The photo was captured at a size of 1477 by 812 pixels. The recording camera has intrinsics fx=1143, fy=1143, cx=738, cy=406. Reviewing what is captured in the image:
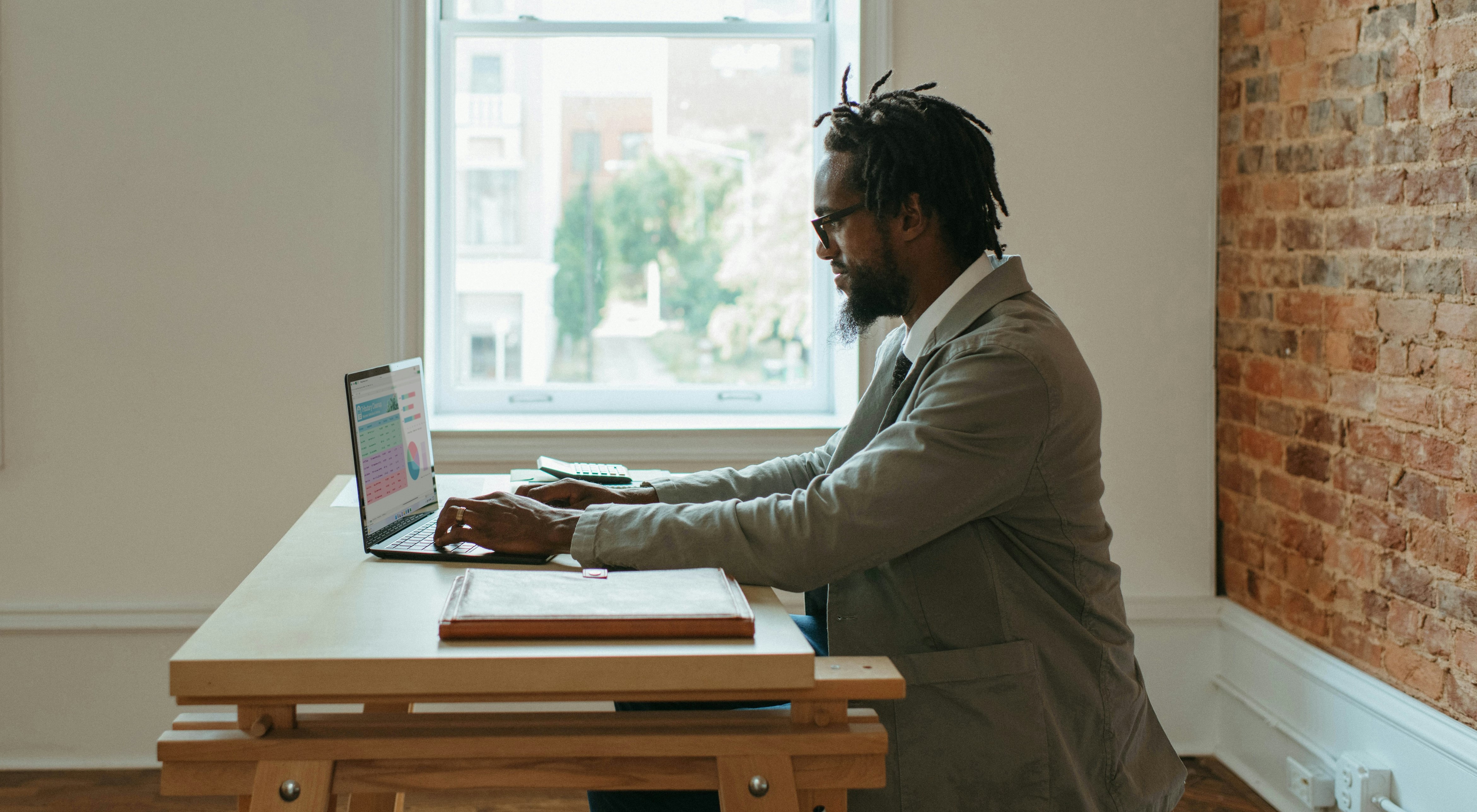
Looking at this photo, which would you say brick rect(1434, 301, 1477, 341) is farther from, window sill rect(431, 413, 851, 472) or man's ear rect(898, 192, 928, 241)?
window sill rect(431, 413, 851, 472)

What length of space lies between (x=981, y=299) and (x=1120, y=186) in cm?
140

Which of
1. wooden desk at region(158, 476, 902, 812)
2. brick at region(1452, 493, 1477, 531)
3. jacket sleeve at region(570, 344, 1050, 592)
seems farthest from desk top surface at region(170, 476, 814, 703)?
brick at region(1452, 493, 1477, 531)

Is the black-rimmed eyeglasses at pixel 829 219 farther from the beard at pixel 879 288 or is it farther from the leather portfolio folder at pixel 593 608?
the leather portfolio folder at pixel 593 608

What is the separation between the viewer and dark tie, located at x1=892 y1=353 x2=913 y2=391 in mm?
1718

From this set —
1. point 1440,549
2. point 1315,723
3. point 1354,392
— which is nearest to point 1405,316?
point 1354,392

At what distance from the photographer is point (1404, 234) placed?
6.77 ft

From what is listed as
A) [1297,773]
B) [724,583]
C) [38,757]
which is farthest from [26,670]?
[1297,773]

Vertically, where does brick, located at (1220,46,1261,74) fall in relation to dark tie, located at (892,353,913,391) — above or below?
above

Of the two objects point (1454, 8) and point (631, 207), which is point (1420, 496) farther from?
point (631, 207)

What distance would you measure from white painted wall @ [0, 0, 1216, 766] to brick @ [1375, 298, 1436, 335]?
651mm

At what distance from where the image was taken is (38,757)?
8.82 feet

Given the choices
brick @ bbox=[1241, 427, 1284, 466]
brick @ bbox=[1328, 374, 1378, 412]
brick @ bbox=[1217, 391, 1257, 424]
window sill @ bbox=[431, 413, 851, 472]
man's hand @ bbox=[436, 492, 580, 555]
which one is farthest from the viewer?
window sill @ bbox=[431, 413, 851, 472]

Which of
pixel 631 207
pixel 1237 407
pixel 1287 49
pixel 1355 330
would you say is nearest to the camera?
pixel 1355 330

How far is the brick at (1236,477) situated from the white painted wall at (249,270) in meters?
0.05
